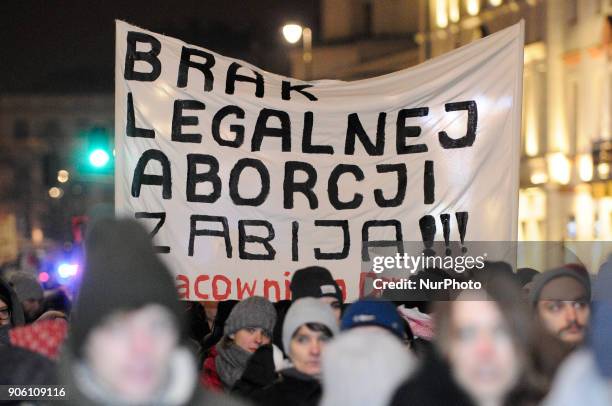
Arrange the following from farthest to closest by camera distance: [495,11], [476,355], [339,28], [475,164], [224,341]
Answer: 1. [339,28]
2. [495,11]
3. [475,164]
4. [224,341]
5. [476,355]

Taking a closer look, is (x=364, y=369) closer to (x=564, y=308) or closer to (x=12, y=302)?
(x=564, y=308)

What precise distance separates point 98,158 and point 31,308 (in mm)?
3899

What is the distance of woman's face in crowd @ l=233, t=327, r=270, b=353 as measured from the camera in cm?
765

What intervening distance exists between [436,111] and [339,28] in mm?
58224

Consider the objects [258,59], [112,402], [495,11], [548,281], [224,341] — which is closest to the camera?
[112,402]

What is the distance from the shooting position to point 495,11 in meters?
42.9

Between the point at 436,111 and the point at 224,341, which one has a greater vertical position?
the point at 436,111

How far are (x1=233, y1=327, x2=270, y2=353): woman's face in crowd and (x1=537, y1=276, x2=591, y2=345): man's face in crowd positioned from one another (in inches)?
95.8

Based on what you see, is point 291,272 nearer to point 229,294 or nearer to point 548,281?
point 229,294

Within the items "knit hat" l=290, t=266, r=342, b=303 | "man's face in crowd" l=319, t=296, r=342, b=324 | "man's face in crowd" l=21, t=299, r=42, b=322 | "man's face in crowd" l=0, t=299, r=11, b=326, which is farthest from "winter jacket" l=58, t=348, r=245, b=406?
"man's face in crowd" l=21, t=299, r=42, b=322

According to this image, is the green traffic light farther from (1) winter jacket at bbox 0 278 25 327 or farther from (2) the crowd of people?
(2) the crowd of people

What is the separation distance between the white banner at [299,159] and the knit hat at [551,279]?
2.53m

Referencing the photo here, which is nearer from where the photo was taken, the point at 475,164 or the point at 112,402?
the point at 112,402

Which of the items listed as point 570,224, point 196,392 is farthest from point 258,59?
point 196,392
